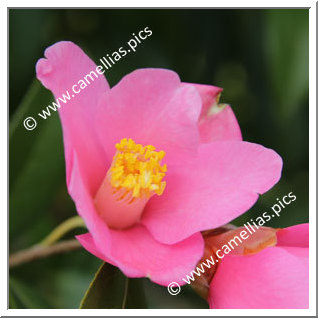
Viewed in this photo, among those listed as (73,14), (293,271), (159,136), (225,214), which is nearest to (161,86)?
(159,136)

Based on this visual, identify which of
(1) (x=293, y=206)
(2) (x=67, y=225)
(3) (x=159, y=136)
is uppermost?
(3) (x=159, y=136)

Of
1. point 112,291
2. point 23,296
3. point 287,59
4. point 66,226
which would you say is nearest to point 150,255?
point 112,291

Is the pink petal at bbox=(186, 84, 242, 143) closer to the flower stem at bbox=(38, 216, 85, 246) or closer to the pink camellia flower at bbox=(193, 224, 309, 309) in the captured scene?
the pink camellia flower at bbox=(193, 224, 309, 309)

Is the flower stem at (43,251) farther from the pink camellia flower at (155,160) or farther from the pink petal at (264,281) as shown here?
the pink petal at (264,281)

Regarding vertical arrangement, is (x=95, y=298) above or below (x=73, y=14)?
below
